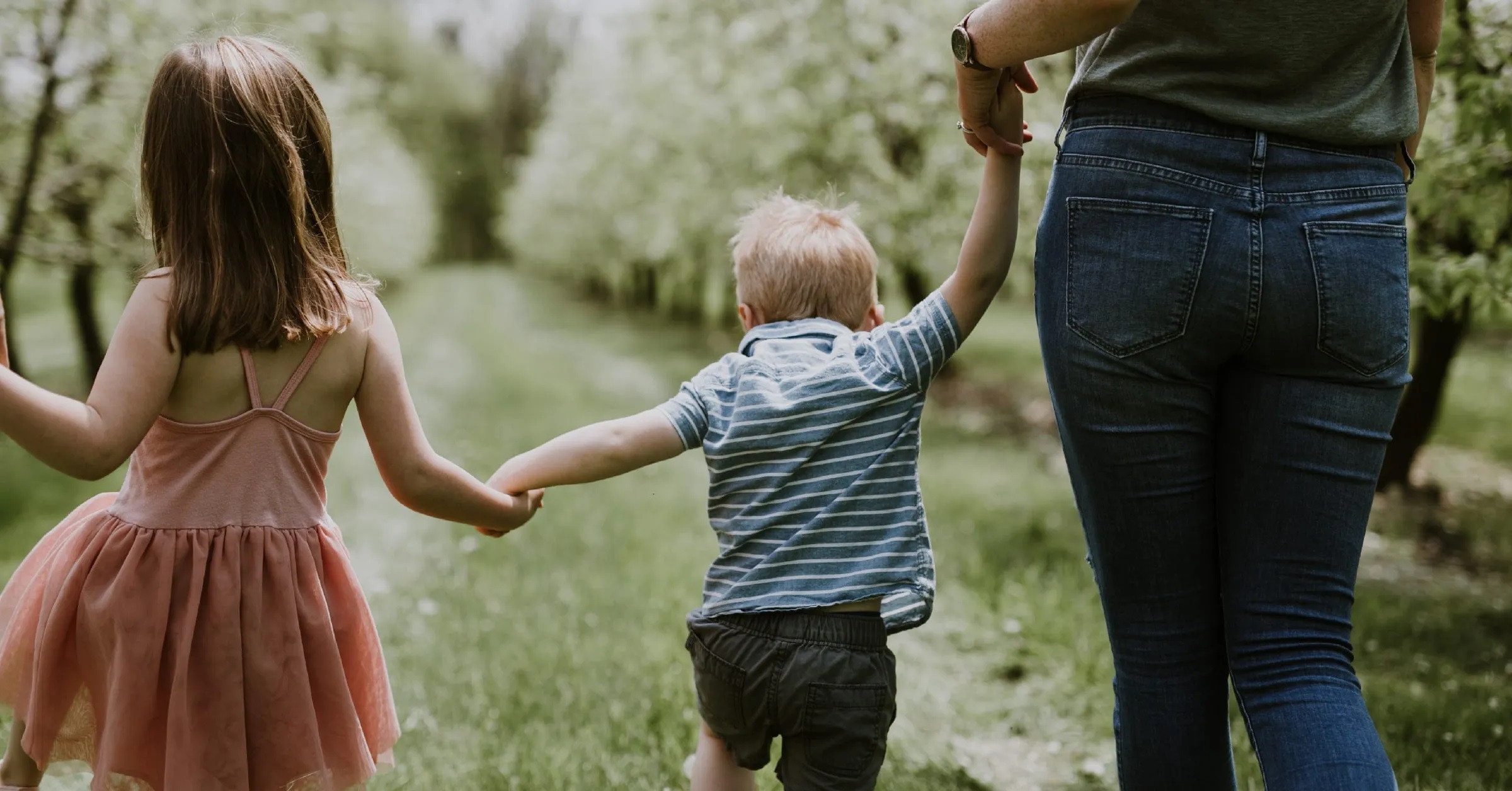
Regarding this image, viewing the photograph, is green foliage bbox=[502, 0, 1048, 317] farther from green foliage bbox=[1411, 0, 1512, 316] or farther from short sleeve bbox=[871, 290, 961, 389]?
short sleeve bbox=[871, 290, 961, 389]

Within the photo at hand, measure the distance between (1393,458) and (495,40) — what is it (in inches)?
2372

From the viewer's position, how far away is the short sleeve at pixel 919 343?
2379 mm

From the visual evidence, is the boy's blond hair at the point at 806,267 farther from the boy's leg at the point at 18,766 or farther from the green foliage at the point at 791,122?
the green foliage at the point at 791,122

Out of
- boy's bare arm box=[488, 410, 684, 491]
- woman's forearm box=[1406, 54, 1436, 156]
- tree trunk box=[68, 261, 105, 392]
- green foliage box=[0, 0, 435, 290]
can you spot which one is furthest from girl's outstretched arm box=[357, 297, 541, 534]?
tree trunk box=[68, 261, 105, 392]

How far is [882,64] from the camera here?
10.3m

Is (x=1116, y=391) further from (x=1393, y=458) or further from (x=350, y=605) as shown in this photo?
(x=1393, y=458)

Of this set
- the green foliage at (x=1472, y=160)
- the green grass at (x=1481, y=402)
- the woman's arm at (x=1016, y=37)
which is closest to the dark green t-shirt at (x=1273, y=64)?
the woman's arm at (x=1016, y=37)

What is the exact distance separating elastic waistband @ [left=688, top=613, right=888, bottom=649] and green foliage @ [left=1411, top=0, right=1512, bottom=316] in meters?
2.64

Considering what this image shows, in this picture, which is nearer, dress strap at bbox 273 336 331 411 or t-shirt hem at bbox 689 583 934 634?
dress strap at bbox 273 336 331 411

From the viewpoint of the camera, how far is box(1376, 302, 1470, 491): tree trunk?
24.6ft

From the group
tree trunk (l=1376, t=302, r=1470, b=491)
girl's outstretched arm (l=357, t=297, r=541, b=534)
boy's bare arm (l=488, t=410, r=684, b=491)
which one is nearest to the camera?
girl's outstretched arm (l=357, t=297, r=541, b=534)

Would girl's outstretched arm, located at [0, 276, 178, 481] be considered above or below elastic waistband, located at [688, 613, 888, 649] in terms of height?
above

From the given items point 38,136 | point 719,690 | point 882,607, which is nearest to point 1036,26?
point 882,607

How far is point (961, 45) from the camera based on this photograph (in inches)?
81.8
